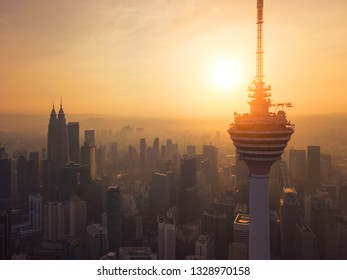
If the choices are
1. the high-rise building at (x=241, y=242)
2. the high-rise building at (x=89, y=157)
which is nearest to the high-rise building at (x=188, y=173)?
the high-rise building at (x=89, y=157)

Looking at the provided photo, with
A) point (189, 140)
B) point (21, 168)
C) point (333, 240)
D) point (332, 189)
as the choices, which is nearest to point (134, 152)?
point (189, 140)

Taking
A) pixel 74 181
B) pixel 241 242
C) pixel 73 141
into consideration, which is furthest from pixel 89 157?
pixel 241 242

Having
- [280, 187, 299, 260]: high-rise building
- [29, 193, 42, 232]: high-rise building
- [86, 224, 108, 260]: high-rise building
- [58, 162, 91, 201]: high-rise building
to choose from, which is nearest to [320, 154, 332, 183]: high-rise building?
[280, 187, 299, 260]: high-rise building

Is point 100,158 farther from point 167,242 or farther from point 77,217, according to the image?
point 167,242

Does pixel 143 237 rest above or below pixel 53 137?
below
